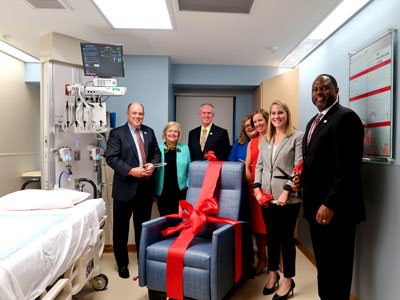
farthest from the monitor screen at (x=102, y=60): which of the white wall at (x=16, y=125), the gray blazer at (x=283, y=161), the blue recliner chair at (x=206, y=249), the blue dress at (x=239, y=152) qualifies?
the white wall at (x=16, y=125)

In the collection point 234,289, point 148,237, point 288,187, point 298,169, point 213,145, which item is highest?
point 213,145

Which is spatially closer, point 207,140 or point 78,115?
point 78,115

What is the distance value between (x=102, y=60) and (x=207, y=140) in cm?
133

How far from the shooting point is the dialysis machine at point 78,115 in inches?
110

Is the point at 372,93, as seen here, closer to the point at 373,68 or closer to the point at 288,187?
the point at 373,68

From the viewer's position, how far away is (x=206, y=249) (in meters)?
2.02

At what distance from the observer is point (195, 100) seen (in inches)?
198

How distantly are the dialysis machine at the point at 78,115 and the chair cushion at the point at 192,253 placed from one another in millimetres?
1067

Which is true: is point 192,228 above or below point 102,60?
Answer: below

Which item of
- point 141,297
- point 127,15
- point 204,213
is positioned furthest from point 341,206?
point 127,15

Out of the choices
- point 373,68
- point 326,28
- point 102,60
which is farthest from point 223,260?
point 326,28

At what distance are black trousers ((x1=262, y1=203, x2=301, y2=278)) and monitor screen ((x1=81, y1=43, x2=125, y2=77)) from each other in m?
1.94

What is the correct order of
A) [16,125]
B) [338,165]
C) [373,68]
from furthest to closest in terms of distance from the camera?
[16,125], [373,68], [338,165]

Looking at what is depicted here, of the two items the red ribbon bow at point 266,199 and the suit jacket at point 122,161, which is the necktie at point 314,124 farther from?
the suit jacket at point 122,161
